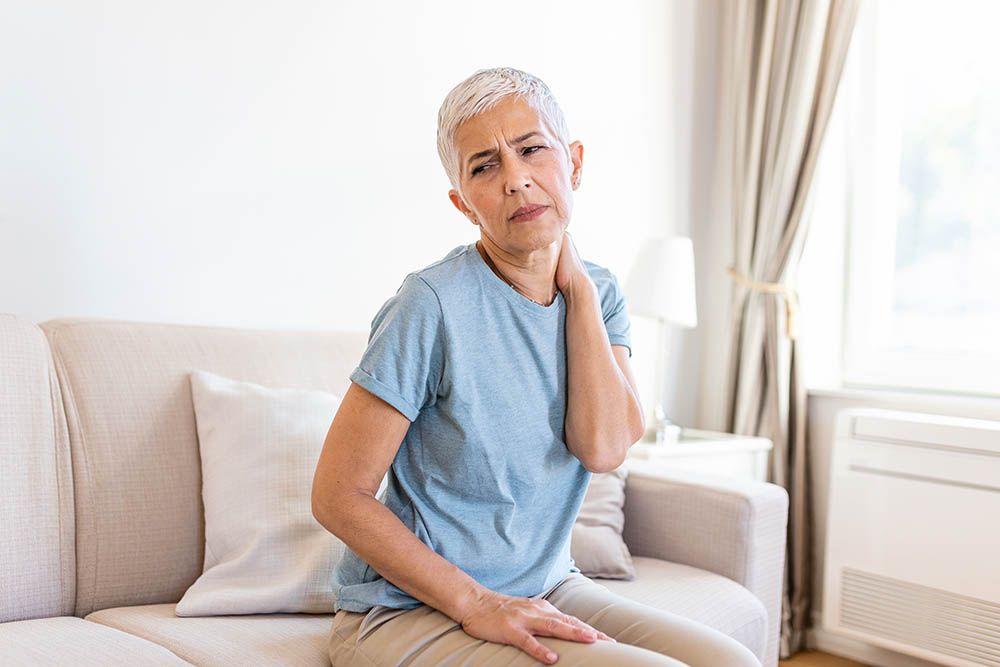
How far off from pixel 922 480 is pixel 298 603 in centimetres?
178

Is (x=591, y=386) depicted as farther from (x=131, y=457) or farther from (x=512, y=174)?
(x=131, y=457)

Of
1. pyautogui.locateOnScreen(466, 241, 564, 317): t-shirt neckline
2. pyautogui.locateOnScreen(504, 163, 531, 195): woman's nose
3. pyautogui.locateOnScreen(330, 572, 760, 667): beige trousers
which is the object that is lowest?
pyautogui.locateOnScreen(330, 572, 760, 667): beige trousers

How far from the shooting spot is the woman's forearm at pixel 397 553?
127 centimetres

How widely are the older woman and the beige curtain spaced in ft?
5.83

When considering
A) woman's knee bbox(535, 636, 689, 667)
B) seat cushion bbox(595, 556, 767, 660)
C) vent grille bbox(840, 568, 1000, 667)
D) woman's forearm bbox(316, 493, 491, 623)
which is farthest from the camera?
vent grille bbox(840, 568, 1000, 667)

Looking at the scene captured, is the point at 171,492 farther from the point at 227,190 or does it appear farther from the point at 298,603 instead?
the point at 227,190

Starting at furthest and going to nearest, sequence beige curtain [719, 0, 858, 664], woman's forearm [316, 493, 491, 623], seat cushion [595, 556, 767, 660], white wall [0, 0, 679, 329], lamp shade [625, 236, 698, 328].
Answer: beige curtain [719, 0, 858, 664]
lamp shade [625, 236, 698, 328]
white wall [0, 0, 679, 329]
seat cushion [595, 556, 767, 660]
woman's forearm [316, 493, 491, 623]

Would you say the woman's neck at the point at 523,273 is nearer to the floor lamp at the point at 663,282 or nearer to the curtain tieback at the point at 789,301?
the floor lamp at the point at 663,282

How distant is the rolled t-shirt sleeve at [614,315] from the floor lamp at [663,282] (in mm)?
1245

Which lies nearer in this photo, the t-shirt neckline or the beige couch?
the t-shirt neckline

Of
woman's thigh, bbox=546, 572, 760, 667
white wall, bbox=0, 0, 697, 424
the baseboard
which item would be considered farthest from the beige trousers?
the baseboard

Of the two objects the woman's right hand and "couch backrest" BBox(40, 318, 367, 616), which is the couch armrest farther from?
"couch backrest" BBox(40, 318, 367, 616)

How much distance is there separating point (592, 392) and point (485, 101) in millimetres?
430

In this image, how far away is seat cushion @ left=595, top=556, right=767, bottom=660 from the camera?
6.11ft
